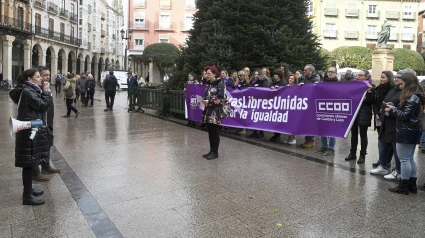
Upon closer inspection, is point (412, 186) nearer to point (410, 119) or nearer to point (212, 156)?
point (410, 119)

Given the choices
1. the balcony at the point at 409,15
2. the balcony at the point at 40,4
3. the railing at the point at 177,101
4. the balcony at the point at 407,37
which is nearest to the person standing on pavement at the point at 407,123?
the railing at the point at 177,101

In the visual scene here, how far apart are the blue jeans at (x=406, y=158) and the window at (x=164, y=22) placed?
5414 centimetres

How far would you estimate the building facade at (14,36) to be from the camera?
35562 millimetres

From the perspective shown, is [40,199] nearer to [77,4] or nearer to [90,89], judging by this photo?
[90,89]

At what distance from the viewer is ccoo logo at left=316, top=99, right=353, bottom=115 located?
22.7ft

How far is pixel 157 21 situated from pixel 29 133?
54.3 metres

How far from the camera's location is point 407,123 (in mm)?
4816

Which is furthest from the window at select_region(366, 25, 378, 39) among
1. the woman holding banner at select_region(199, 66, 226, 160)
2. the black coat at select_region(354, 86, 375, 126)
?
the woman holding banner at select_region(199, 66, 226, 160)

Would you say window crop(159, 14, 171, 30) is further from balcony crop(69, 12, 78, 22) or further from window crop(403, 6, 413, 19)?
window crop(403, 6, 413, 19)

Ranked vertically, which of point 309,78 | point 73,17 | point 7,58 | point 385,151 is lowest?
point 385,151

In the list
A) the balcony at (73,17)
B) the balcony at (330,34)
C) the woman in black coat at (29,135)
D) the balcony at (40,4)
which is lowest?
the woman in black coat at (29,135)

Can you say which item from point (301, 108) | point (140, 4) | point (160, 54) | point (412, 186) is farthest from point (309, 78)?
point (140, 4)

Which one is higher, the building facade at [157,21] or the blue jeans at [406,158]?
the building facade at [157,21]

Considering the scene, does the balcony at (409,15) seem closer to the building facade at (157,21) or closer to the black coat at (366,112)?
the building facade at (157,21)
